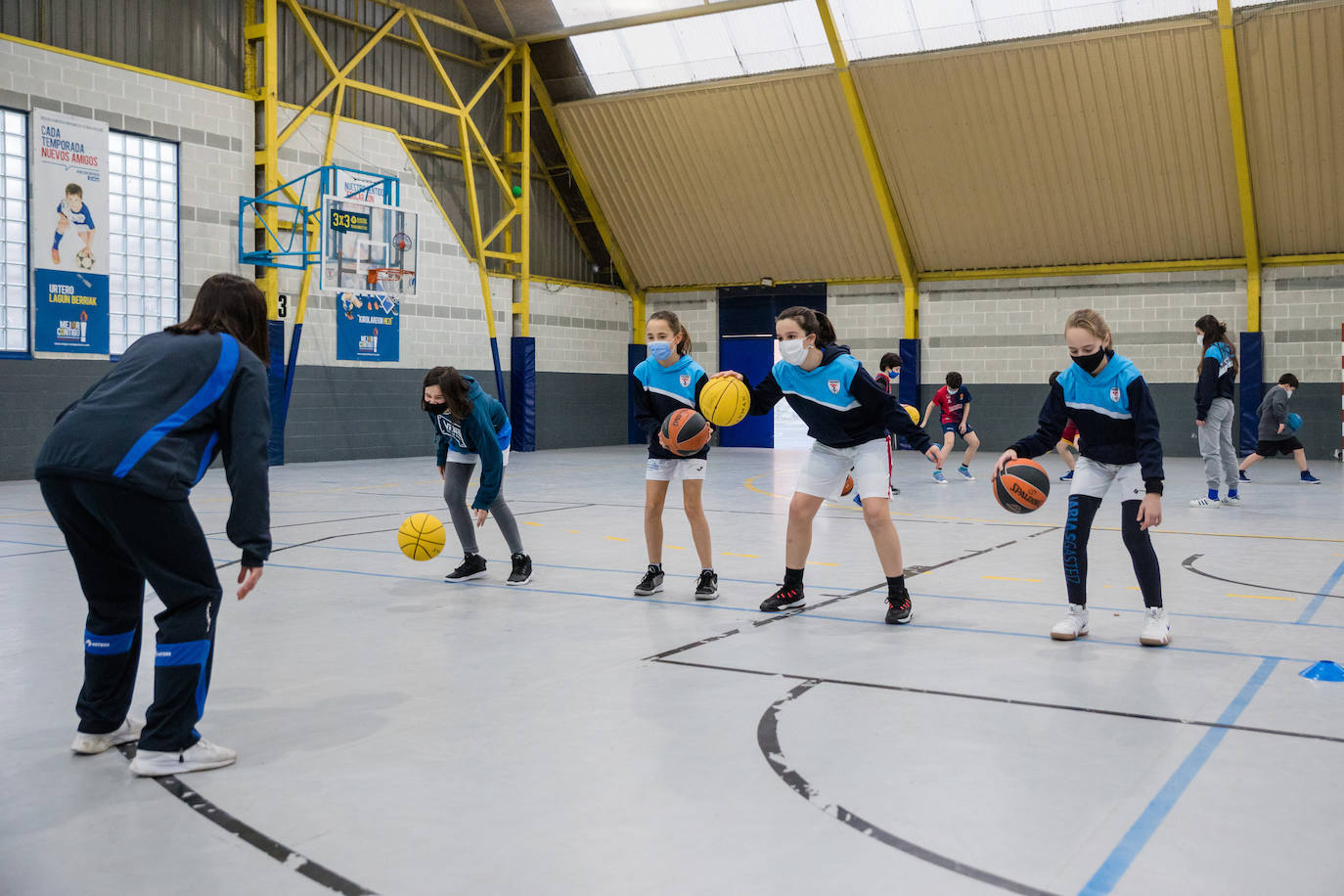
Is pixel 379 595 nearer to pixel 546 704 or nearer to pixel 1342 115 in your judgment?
pixel 546 704

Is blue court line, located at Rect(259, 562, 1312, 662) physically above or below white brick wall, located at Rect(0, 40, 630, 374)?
below

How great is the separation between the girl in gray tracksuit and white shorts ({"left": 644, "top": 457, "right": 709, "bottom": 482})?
6343 mm

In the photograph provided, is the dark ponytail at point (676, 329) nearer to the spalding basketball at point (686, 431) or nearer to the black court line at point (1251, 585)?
the spalding basketball at point (686, 431)

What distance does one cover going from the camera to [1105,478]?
5.97 metres

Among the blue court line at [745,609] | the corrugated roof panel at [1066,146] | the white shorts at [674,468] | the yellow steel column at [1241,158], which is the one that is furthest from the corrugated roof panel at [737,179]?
the blue court line at [745,609]

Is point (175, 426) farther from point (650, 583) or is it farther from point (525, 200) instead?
point (525, 200)

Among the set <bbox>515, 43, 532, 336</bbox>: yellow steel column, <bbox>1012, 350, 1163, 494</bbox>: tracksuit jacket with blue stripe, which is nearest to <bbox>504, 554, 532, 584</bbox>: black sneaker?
<bbox>1012, 350, 1163, 494</bbox>: tracksuit jacket with blue stripe

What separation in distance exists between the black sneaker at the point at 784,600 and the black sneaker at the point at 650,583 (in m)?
0.81

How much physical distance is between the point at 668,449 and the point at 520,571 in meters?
1.40

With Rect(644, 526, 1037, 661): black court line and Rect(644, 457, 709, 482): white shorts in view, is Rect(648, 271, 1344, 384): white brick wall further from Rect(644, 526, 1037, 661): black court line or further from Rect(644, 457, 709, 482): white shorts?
Rect(644, 457, 709, 482): white shorts

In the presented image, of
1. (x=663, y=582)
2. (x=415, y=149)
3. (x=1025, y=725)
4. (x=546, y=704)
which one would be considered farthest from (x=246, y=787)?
(x=415, y=149)

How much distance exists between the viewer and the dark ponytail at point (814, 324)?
6391 mm

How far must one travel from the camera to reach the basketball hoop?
20.4 meters

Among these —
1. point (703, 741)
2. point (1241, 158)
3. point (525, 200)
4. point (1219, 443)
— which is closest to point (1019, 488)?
point (703, 741)
